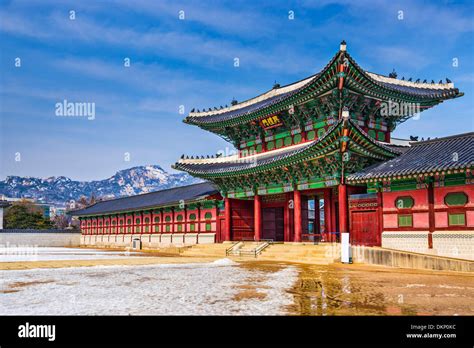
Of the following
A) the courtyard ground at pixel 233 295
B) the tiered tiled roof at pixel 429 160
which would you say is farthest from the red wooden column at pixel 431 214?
the courtyard ground at pixel 233 295

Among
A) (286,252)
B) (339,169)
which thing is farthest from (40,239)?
(339,169)

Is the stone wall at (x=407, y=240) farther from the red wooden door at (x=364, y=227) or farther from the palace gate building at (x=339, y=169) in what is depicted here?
the red wooden door at (x=364, y=227)

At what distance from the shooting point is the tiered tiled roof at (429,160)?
783 inches

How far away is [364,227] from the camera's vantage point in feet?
80.3

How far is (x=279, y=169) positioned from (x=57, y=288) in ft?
66.3

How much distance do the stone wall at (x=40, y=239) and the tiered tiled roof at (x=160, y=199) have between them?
382cm

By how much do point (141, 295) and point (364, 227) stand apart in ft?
56.2

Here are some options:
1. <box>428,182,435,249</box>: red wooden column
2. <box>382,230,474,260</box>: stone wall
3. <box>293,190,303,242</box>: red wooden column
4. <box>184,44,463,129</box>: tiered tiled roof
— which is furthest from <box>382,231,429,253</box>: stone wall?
<box>184,44,463,129</box>: tiered tiled roof

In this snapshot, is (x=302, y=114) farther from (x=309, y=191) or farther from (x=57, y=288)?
(x=57, y=288)

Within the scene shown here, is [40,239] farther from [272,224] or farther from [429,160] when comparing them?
[429,160]

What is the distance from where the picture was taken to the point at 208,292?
10891 mm

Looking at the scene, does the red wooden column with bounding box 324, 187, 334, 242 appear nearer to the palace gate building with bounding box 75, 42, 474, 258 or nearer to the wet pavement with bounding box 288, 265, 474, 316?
the palace gate building with bounding box 75, 42, 474, 258

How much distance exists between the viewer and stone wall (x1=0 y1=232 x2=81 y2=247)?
6072cm
